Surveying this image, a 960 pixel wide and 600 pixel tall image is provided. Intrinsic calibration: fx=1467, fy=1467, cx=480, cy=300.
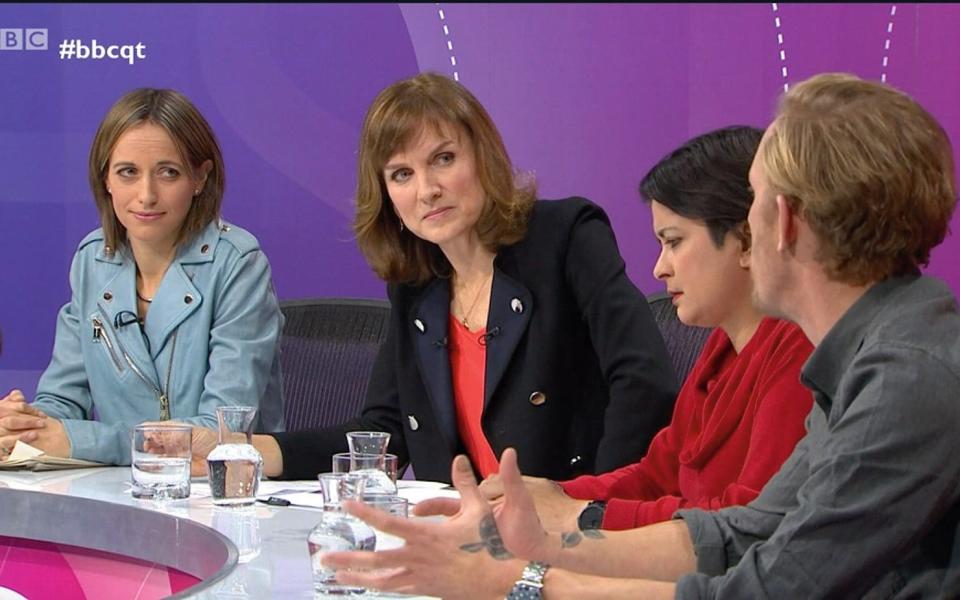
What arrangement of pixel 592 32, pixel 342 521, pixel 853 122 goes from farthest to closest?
pixel 592 32 < pixel 342 521 < pixel 853 122

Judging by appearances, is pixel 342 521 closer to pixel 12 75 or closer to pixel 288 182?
pixel 288 182

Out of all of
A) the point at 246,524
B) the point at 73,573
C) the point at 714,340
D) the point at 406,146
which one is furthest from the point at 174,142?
the point at 714,340

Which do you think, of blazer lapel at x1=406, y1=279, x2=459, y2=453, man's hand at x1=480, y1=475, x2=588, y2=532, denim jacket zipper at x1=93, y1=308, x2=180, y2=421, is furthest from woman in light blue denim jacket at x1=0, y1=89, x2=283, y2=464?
man's hand at x1=480, y1=475, x2=588, y2=532

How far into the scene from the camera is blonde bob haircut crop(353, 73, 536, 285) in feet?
9.24

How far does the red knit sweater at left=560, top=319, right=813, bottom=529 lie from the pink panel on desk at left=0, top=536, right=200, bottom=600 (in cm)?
68

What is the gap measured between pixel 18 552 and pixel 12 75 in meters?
2.29

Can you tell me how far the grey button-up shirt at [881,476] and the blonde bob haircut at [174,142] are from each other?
1938mm

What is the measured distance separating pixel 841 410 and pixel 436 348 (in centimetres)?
144

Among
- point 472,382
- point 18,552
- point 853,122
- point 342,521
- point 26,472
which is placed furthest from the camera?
point 472,382

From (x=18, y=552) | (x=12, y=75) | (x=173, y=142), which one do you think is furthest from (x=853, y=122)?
(x=12, y=75)

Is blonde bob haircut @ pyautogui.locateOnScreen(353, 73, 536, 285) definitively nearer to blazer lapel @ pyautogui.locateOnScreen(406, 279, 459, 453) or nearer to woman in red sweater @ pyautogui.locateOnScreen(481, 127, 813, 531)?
blazer lapel @ pyautogui.locateOnScreen(406, 279, 459, 453)

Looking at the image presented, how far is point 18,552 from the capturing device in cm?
244

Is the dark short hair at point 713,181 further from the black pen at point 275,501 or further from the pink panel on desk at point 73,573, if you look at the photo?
the pink panel on desk at point 73,573

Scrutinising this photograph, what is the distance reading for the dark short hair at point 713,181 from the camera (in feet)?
6.81
